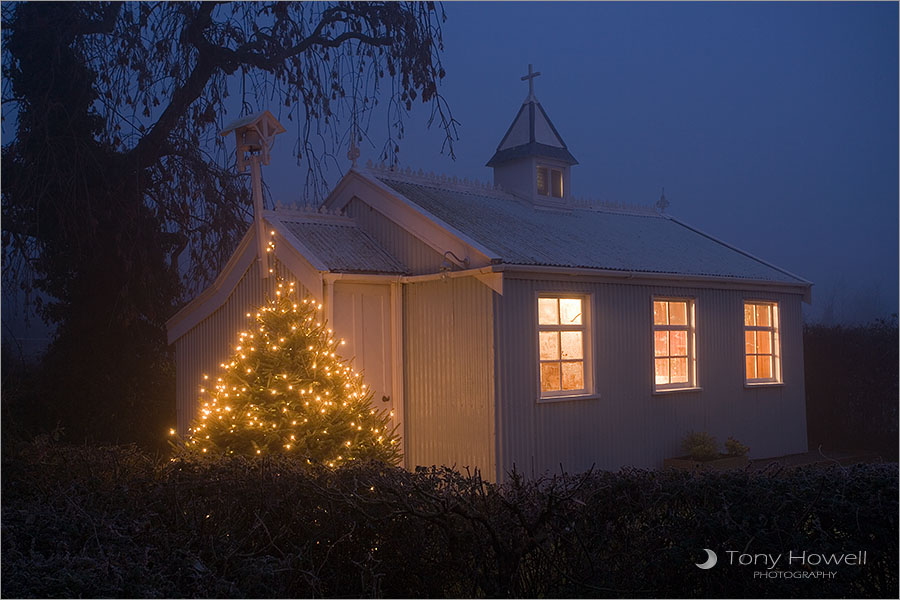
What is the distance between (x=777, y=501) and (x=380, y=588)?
2.53 metres

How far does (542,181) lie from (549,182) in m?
0.14

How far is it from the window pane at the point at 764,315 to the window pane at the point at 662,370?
8.81 feet

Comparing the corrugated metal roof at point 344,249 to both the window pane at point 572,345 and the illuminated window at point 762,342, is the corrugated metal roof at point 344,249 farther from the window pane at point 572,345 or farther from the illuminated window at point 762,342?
the illuminated window at point 762,342

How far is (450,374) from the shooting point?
10.3 metres

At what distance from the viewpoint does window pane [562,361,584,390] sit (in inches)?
424

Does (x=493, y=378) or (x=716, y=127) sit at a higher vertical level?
(x=716, y=127)

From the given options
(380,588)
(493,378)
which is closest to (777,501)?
(380,588)

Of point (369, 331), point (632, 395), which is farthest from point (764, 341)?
point (369, 331)

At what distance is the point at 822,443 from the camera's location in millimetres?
14828

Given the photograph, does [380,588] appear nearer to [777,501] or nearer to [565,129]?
[777,501]

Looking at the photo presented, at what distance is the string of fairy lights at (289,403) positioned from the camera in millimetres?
8523

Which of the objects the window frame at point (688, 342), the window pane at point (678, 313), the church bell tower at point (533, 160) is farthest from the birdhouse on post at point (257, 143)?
the window pane at point (678, 313)

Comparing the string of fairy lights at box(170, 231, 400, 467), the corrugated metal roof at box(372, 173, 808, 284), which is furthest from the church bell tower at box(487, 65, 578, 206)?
the string of fairy lights at box(170, 231, 400, 467)

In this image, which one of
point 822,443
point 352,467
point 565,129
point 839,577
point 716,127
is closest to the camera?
point 839,577
